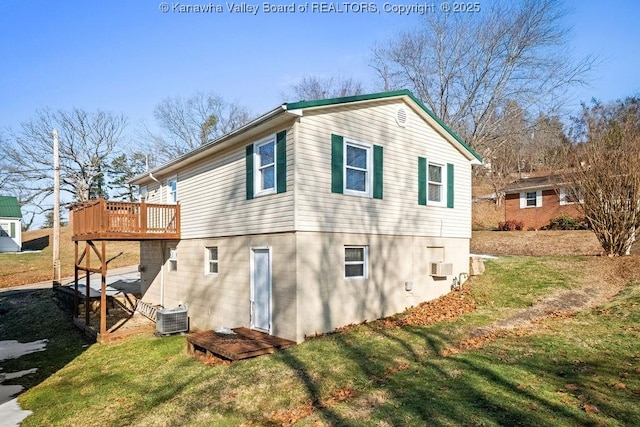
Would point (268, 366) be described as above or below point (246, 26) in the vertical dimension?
below

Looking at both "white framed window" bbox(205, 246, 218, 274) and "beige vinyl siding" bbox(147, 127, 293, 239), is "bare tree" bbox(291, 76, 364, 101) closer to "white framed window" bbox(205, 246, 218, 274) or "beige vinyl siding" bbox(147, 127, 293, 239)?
"beige vinyl siding" bbox(147, 127, 293, 239)

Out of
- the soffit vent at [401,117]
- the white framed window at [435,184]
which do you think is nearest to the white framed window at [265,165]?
the soffit vent at [401,117]

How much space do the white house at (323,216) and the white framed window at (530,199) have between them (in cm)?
1497

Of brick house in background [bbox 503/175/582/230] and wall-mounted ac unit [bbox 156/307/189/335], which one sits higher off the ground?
brick house in background [bbox 503/175/582/230]

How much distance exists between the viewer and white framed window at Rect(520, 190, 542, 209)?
2588 cm

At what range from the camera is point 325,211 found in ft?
30.1

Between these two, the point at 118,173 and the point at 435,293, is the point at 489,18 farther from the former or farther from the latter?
the point at 118,173

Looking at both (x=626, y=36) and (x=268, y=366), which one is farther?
(x=626, y=36)

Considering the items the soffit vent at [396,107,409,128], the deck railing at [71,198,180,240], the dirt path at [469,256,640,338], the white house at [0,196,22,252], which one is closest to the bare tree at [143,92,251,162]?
the white house at [0,196,22,252]

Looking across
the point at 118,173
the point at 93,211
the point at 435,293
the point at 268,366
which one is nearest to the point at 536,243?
the point at 435,293

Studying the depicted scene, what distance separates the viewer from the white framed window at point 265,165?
31.5 ft

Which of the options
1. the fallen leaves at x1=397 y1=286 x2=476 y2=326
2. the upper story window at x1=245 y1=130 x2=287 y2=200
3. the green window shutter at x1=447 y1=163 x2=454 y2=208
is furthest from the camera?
the green window shutter at x1=447 y1=163 x2=454 y2=208

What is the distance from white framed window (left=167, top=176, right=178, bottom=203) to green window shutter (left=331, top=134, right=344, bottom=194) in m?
7.54

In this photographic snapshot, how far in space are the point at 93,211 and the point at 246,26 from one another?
25.6 ft
